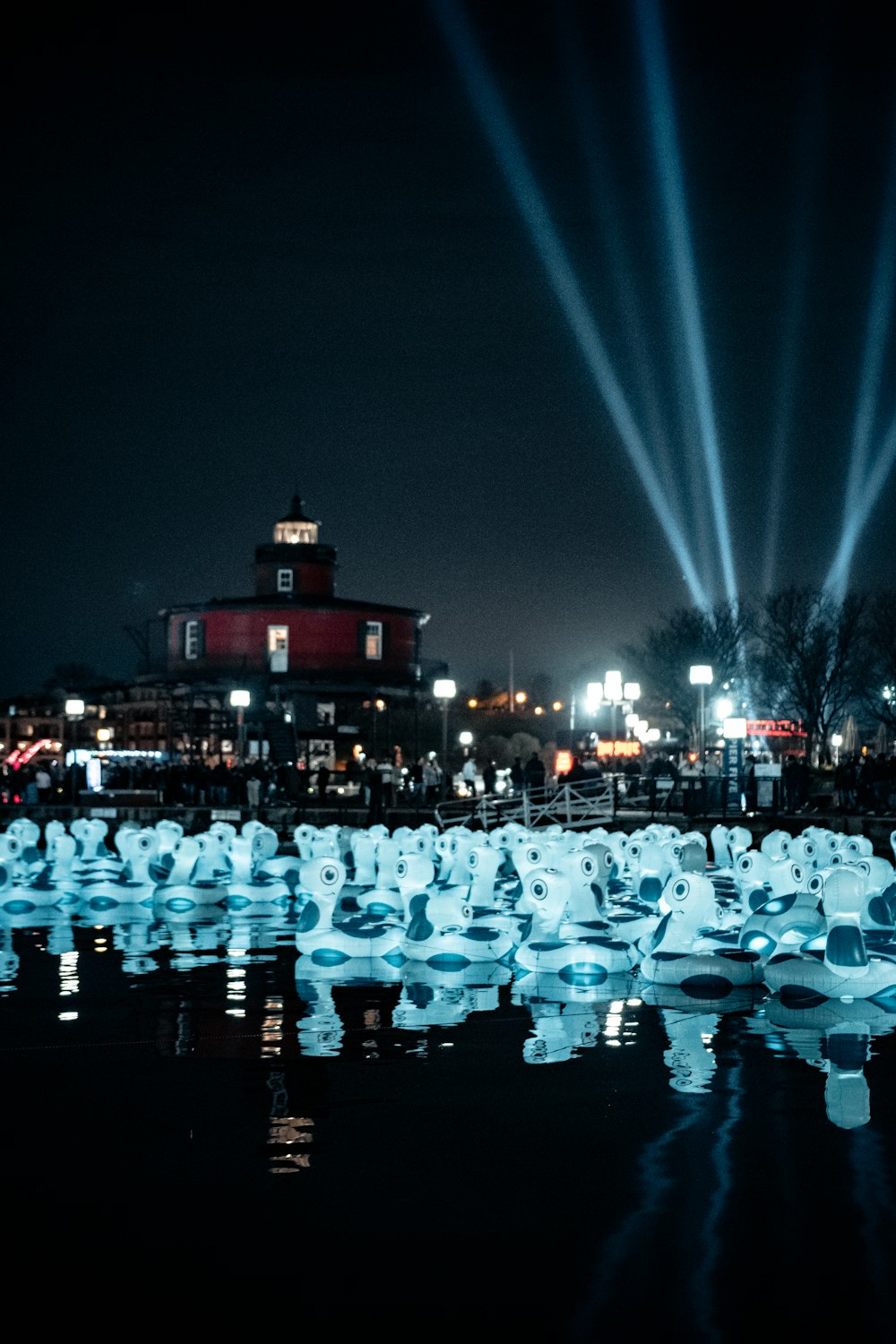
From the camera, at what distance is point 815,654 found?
196 feet

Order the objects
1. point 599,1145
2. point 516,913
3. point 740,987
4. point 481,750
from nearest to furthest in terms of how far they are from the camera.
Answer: point 599,1145, point 740,987, point 516,913, point 481,750

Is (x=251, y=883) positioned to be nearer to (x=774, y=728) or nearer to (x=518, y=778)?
(x=518, y=778)

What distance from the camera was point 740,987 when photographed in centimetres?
1664

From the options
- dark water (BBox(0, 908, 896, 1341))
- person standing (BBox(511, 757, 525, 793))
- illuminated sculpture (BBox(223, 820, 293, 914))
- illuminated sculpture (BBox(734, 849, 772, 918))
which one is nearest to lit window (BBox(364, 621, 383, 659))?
person standing (BBox(511, 757, 525, 793))

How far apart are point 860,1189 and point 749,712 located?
2547 inches

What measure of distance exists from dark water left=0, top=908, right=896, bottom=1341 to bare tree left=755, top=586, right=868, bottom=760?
147 feet

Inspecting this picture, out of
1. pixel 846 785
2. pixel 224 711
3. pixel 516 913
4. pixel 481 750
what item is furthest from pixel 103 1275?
pixel 481 750

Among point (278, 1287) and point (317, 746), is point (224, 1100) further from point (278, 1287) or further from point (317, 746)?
point (317, 746)

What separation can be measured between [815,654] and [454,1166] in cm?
5191

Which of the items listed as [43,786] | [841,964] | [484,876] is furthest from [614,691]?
[841,964]

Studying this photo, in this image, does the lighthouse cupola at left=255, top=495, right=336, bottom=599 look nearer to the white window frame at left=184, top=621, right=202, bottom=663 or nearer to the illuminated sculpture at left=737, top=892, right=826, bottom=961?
the white window frame at left=184, top=621, right=202, bottom=663

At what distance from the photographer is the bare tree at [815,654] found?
59312 mm

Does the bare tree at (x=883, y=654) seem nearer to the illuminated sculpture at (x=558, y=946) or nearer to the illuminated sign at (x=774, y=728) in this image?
the illuminated sign at (x=774, y=728)

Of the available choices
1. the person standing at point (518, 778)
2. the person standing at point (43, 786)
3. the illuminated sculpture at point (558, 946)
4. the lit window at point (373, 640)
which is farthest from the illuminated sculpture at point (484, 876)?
the lit window at point (373, 640)
